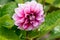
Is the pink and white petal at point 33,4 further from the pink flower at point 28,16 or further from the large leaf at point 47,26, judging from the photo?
the large leaf at point 47,26

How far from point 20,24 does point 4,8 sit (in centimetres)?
13

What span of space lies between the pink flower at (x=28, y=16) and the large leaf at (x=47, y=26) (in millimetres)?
56

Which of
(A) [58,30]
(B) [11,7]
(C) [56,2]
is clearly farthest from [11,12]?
(C) [56,2]

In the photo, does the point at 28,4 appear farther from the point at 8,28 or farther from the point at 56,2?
the point at 56,2

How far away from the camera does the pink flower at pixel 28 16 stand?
2.67 feet

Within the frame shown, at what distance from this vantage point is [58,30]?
1.00 meters

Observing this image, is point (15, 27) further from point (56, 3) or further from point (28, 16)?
point (56, 3)

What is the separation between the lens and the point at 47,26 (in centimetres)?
90

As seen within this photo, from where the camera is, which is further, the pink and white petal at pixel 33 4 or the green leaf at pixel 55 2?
the green leaf at pixel 55 2

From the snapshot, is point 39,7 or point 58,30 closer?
point 39,7

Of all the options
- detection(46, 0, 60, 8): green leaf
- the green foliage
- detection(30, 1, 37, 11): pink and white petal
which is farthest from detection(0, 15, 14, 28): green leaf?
detection(46, 0, 60, 8): green leaf

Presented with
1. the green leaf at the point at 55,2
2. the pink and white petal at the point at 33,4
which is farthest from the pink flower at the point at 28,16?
the green leaf at the point at 55,2

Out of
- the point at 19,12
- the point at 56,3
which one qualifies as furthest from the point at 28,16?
the point at 56,3

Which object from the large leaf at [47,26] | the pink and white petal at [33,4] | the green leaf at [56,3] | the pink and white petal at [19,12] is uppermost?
the pink and white petal at [33,4]
